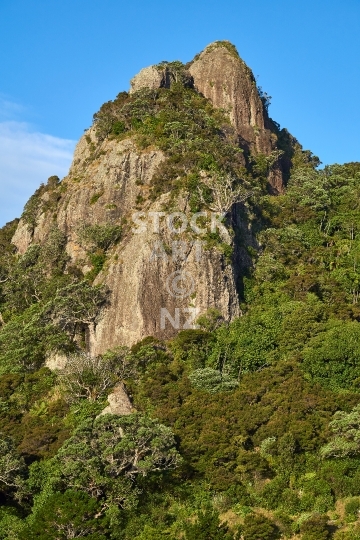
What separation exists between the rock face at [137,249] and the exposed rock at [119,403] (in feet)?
21.9

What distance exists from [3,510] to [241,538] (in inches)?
465

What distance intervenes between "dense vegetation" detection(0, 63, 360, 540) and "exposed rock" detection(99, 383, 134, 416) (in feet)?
2.80

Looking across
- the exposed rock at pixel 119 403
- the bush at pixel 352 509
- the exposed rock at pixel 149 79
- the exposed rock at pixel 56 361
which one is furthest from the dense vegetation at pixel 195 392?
the exposed rock at pixel 149 79

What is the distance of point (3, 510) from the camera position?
35.8m

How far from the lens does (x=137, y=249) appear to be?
177 ft

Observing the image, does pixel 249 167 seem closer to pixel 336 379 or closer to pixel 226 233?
pixel 226 233

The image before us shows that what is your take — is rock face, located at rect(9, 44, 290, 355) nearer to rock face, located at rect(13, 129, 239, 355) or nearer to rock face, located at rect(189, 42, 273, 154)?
rock face, located at rect(13, 129, 239, 355)

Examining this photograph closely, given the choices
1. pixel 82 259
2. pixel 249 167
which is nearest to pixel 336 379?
pixel 82 259

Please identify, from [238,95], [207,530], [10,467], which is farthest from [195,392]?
[238,95]

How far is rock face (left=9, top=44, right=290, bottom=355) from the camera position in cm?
5169

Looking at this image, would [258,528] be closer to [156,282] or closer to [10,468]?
[10,468]

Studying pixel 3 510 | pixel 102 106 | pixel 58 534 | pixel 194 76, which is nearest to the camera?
pixel 58 534

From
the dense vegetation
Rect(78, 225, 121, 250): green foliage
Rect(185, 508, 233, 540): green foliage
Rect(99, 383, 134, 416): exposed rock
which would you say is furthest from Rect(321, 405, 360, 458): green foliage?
Rect(78, 225, 121, 250): green foliage

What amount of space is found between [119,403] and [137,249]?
14.4m
